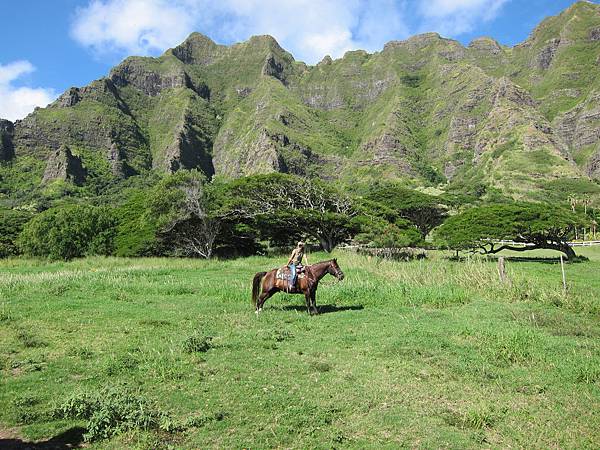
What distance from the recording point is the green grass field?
18.3 feet

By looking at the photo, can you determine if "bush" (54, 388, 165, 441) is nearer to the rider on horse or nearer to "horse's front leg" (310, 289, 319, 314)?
the rider on horse

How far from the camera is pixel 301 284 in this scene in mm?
12477

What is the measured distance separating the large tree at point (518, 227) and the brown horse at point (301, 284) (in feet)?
83.3

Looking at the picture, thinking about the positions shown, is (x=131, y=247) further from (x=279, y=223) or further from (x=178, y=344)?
(x=178, y=344)

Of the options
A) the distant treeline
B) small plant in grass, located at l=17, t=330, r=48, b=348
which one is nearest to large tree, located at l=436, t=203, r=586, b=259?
the distant treeline

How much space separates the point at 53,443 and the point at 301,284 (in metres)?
7.92

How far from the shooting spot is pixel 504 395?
668 cm

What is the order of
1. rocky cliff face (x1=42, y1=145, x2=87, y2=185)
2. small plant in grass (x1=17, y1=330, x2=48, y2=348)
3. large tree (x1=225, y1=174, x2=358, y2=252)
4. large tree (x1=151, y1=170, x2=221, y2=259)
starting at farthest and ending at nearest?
rocky cliff face (x1=42, y1=145, x2=87, y2=185), large tree (x1=225, y1=174, x2=358, y2=252), large tree (x1=151, y1=170, x2=221, y2=259), small plant in grass (x1=17, y1=330, x2=48, y2=348)

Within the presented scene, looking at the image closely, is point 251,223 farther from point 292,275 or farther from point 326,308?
point 292,275

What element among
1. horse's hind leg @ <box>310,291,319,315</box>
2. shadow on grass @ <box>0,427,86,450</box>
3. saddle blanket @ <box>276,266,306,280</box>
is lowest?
shadow on grass @ <box>0,427,86,450</box>

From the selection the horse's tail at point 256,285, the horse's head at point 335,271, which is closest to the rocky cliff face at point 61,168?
the horse's tail at point 256,285

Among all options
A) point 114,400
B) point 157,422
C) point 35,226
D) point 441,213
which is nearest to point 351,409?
point 157,422

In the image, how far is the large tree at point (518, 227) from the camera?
3341cm

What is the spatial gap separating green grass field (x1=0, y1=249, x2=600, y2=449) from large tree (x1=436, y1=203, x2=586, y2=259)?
2150cm
